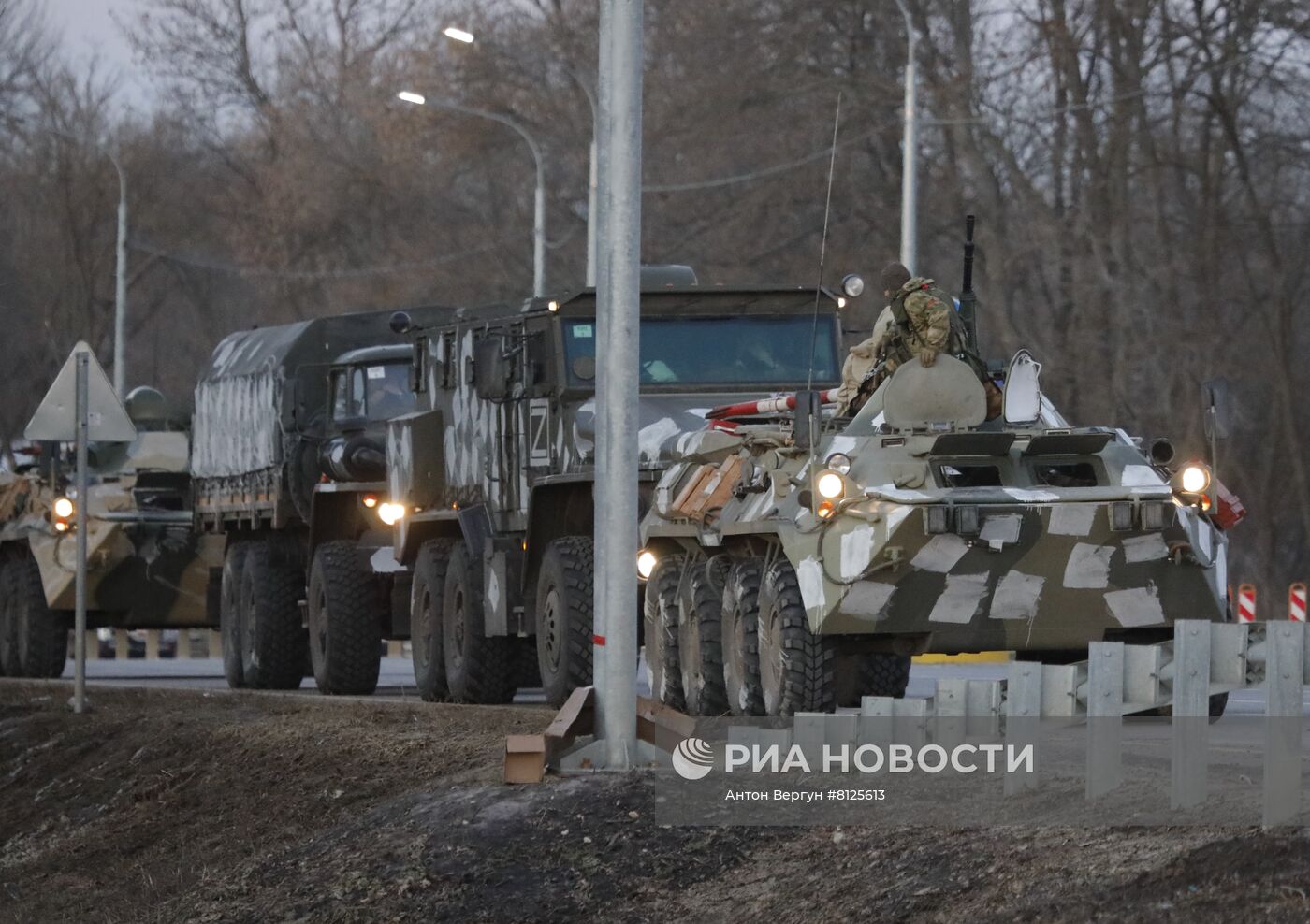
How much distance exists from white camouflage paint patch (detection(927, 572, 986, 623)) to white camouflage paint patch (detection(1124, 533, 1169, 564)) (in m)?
0.71

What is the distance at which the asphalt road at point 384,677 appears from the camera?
61.2 feet

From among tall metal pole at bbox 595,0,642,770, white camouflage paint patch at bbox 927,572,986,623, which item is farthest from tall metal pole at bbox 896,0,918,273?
tall metal pole at bbox 595,0,642,770

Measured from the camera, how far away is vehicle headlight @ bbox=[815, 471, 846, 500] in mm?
13164

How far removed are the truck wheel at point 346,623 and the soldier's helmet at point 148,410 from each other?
26.2 feet

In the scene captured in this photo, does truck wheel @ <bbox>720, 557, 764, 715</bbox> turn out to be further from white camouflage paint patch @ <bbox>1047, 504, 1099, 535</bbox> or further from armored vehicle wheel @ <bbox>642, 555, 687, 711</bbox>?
white camouflage paint patch @ <bbox>1047, 504, 1099, 535</bbox>

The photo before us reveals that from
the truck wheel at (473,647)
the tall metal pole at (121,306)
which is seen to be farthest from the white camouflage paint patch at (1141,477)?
the tall metal pole at (121,306)

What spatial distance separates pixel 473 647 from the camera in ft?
62.8

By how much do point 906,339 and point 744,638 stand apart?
5.52ft

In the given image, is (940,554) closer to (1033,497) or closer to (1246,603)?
(1033,497)

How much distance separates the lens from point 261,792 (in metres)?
14.5

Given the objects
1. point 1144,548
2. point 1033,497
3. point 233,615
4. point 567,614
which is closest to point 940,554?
point 1033,497

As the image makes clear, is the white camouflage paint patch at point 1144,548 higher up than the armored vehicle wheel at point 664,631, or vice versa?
the white camouflage paint patch at point 1144,548

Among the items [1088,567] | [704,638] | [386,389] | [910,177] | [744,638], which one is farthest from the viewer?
[910,177]

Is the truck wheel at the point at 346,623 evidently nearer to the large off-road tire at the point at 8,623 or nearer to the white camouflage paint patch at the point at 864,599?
the large off-road tire at the point at 8,623
